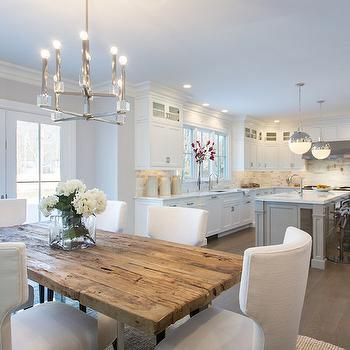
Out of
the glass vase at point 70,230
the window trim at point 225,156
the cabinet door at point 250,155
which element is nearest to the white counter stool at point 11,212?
the glass vase at point 70,230

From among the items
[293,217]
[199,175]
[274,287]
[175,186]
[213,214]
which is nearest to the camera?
[274,287]

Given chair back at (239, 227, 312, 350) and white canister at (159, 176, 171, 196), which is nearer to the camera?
chair back at (239, 227, 312, 350)

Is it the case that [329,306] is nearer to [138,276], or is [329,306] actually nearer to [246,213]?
[138,276]

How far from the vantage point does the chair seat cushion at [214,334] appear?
1.30m

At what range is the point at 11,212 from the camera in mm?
2828

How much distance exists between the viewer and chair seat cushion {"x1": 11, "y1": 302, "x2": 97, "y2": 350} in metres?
1.31

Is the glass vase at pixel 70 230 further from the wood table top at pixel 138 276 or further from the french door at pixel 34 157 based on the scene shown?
the french door at pixel 34 157

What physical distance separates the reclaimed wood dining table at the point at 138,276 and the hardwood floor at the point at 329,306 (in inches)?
50.2

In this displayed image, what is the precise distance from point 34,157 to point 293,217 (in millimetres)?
3651

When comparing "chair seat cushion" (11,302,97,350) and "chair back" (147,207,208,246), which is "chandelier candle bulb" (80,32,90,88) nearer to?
"chair back" (147,207,208,246)

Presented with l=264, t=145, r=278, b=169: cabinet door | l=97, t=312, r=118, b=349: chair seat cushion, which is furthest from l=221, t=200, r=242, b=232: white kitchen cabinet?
l=97, t=312, r=118, b=349: chair seat cushion

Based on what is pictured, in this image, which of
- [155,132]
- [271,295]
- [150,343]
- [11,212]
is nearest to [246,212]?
[155,132]

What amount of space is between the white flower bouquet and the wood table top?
9 cm

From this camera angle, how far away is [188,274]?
1.40 metres
